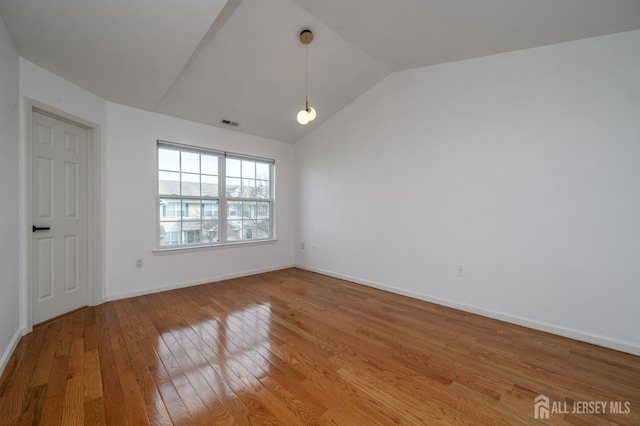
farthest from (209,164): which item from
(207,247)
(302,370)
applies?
(302,370)

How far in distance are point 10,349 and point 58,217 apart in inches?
51.7

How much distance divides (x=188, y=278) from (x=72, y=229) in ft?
4.95

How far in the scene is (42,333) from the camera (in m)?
2.40

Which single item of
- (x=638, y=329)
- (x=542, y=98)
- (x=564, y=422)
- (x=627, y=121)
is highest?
(x=542, y=98)

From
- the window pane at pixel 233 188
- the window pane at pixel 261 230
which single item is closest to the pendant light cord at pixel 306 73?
the window pane at pixel 233 188

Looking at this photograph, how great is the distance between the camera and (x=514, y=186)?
270cm

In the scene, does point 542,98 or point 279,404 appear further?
point 542,98

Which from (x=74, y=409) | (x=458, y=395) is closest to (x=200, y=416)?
(x=74, y=409)

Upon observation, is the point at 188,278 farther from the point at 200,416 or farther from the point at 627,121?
the point at 627,121

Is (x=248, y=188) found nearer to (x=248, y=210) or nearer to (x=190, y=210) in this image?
(x=248, y=210)

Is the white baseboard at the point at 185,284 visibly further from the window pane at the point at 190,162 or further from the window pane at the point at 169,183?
the window pane at the point at 190,162

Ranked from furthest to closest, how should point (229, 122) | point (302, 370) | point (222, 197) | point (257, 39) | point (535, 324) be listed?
point (222, 197)
point (229, 122)
point (257, 39)
point (535, 324)
point (302, 370)

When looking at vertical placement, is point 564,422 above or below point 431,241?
below

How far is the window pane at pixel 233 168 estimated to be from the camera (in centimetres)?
444
